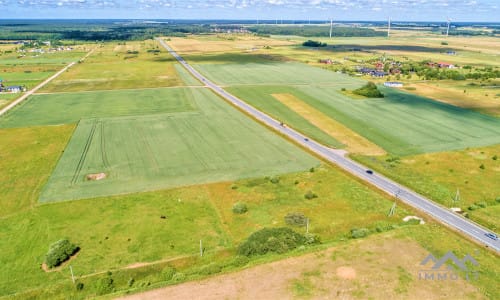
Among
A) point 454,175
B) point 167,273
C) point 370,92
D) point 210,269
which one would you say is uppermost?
point 370,92

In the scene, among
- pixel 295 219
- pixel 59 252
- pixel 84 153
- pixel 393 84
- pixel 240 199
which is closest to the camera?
pixel 59 252

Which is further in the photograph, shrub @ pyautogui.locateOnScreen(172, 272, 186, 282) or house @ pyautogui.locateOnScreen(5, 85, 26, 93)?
house @ pyautogui.locateOnScreen(5, 85, 26, 93)

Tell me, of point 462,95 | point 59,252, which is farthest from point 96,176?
point 462,95

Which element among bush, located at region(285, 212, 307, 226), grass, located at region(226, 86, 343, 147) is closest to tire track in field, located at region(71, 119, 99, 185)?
bush, located at region(285, 212, 307, 226)

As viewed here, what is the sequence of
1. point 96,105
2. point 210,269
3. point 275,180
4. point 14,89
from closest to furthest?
point 210,269
point 275,180
point 96,105
point 14,89

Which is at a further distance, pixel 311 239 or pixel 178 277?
pixel 311 239

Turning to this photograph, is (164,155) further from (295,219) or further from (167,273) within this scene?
(167,273)

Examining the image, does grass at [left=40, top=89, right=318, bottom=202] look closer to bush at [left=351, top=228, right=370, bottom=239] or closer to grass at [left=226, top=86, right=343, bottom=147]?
grass at [left=226, top=86, right=343, bottom=147]
